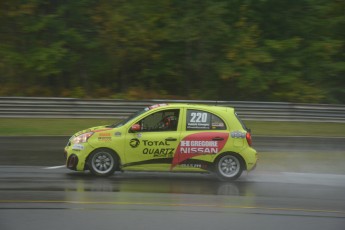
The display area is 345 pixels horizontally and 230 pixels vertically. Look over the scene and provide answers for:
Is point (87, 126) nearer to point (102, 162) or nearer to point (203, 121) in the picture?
point (102, 162)

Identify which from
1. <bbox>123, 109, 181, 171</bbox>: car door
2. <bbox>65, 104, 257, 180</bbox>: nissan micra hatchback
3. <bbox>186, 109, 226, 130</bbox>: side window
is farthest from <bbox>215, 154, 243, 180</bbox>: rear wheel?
<bbox>123, 109, 181, 171</bbox>: car door

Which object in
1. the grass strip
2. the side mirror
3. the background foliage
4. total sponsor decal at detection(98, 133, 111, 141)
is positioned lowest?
total sponsor decal at detection(98, 133, 111, 141)

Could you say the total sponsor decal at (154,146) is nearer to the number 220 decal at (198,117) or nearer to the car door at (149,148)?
the car door at (149,148)

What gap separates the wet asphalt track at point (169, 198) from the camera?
830 centimetres

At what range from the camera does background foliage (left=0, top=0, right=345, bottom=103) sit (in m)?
27.8

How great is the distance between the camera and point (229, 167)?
12414 millimetres

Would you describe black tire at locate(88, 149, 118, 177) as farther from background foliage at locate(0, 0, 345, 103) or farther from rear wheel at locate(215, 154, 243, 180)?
background foliage at locate(0, 0, 345, 103)

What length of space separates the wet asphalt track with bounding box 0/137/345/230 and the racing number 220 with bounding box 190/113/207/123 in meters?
1.30

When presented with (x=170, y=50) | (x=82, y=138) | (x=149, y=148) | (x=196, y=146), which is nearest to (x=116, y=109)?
(x=170, y=50)

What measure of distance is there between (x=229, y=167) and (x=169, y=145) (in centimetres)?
142

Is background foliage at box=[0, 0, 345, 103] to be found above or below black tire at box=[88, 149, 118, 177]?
above

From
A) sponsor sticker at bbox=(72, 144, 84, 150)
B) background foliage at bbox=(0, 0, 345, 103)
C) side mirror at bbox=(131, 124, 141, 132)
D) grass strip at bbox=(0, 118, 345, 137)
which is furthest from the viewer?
background foliage at bbox=(0, 0, 345, 103)

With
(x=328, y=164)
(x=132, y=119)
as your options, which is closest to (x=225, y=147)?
(x=132, y=119)

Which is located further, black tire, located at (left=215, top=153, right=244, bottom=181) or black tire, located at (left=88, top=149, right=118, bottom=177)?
black tire, located at (left=215, top=153, right=244, bottom=181)
